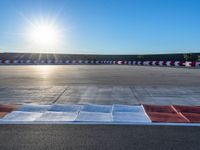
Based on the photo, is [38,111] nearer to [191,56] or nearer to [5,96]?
[5,96]

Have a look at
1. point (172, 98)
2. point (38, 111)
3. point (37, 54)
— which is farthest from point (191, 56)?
point (38, 111)

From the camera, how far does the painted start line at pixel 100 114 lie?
7.46 metres

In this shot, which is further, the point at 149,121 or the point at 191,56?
the point at 191,56

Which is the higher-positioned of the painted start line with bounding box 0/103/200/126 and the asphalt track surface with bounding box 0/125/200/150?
the asphalt track surface with bounding box 0/125/200/150

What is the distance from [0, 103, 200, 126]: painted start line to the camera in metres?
7.46

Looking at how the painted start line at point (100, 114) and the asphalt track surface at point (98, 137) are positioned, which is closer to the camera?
the asphalt track surface at point (98, 137)

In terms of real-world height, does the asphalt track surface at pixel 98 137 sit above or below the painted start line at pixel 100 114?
above

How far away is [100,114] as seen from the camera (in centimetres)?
829

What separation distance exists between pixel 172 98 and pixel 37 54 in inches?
2768

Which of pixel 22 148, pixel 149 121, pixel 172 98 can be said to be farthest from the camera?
pixel 172 98

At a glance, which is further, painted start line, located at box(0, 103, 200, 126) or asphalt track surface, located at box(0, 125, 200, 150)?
painted start line, located at box(0, 103, 200, 126)

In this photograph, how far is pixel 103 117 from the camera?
26.1ft

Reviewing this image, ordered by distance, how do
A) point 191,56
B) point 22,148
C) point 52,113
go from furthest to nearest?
point 191,56, point 52,113, point 22,148

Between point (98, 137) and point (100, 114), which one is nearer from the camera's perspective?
point (98, 137)
